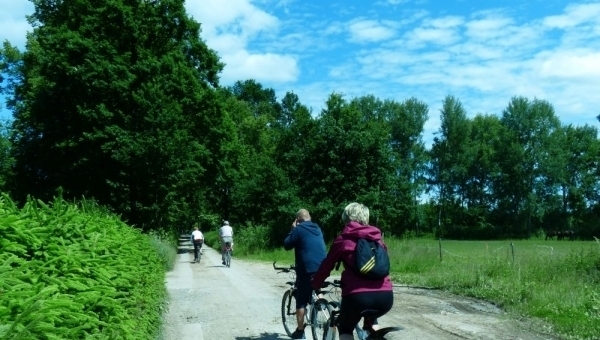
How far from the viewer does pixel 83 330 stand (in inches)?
135

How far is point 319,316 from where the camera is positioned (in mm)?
8875

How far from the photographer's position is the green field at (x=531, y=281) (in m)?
11.5

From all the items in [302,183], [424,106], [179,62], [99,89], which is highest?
[424,106]

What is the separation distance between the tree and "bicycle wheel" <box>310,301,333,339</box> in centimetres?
2362

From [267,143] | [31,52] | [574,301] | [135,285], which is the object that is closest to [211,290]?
[574,301]

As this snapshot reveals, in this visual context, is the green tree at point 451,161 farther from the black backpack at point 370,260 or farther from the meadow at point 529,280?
the black backpack at point 370,260

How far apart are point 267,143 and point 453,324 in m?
61.2

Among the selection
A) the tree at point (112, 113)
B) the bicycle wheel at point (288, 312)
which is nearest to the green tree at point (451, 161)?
the tree at point (112, 113)

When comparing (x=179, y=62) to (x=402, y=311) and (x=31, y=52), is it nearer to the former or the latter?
(x=31, y=52)

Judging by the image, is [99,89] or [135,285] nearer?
[135,285]

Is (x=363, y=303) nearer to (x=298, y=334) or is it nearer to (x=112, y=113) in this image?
(x=298, y=334)

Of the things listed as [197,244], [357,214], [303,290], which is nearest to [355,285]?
[357,214]

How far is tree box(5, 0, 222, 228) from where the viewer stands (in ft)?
102

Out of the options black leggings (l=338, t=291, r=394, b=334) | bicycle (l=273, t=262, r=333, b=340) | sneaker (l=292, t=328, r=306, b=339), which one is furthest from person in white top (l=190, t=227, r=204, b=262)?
black leggings (l=338, t=291, r=394, b=334)
